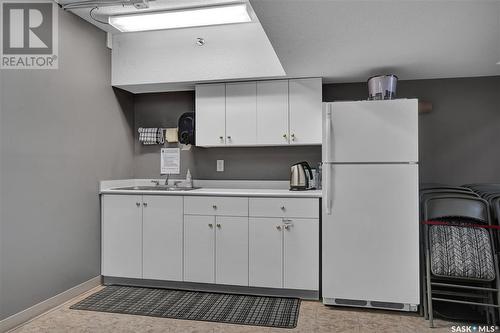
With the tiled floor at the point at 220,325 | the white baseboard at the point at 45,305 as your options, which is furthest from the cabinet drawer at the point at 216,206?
the white baseboard at the point at 45,305

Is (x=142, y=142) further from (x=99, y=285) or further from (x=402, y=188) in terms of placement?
(x=402, y=188)

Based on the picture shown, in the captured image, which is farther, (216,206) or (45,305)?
(216,206)

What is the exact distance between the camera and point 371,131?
2.67 meters

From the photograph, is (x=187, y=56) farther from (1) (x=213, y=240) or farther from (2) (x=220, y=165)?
(1) (x=213, y=240)

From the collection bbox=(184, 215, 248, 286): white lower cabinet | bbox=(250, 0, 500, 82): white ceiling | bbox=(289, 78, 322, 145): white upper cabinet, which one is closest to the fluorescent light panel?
bbox=(250, 0, 500, 82): white ceiling

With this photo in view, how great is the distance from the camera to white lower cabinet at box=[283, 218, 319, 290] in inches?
113

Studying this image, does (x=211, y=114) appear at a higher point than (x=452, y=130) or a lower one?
higher

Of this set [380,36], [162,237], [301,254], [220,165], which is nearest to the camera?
[380,36]

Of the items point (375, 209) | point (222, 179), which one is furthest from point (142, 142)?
point (375, 209)

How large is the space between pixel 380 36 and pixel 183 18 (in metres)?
1.64

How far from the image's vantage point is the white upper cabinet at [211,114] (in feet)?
11.1

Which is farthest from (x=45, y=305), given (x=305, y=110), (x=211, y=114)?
(x=305, y=110)

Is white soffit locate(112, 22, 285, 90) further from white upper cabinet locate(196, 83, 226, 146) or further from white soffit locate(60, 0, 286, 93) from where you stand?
white upper cabinet locate(196, 83, 226, 146)

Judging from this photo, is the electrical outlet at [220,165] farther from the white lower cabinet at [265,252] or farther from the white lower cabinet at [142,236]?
the white lower cabinet at [265,252]
